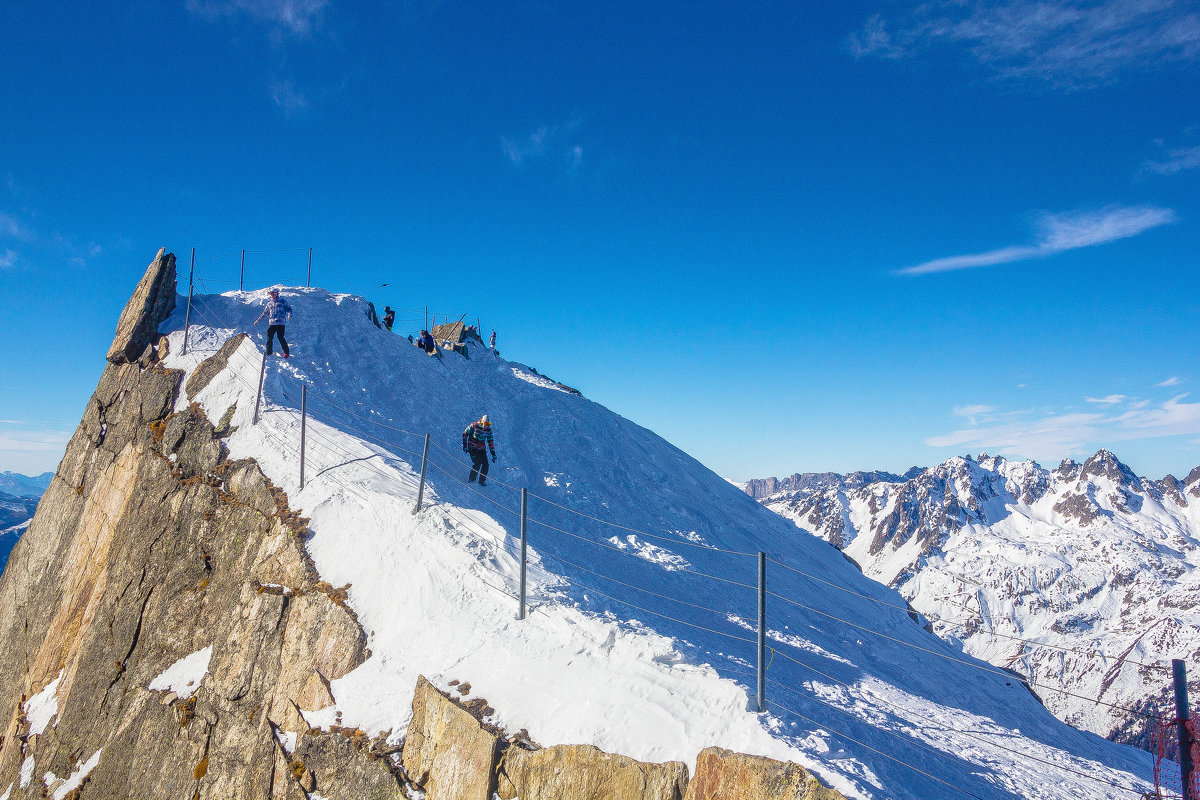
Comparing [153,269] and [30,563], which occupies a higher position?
[153,269]

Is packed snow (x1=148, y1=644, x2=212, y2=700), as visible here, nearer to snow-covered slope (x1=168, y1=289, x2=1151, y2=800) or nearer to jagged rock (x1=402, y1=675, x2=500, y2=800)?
snow-covered slope (x1=168, y1=289, x2=1151, y2=800)

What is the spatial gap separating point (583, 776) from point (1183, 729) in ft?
22.3

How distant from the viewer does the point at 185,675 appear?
13820 millimetres

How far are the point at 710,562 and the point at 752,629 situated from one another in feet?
17.3

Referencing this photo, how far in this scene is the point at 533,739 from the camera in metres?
8.80

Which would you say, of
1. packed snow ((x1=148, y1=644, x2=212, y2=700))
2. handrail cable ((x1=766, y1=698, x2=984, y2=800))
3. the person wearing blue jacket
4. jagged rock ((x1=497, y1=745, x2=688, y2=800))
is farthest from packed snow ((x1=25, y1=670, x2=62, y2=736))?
handrail cable ((x1=766, y1=698, x2=984, y2=800))

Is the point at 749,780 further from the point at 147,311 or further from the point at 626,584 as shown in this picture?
the point at 147,311

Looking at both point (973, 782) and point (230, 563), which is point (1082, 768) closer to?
point (973, 782)

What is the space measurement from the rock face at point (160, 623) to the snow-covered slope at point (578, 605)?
932 millimetres

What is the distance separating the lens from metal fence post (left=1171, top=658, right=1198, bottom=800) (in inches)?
260

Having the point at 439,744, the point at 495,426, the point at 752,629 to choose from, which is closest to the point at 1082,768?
the point at 752,629

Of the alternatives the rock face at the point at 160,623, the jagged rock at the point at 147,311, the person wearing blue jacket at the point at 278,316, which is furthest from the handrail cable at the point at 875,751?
the jagged rock at the point at 147,311

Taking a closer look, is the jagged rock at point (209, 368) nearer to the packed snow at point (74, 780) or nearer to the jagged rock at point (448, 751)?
the packed snow at point (74, 780)

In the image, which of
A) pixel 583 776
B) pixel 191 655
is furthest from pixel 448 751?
pixel 191 655
